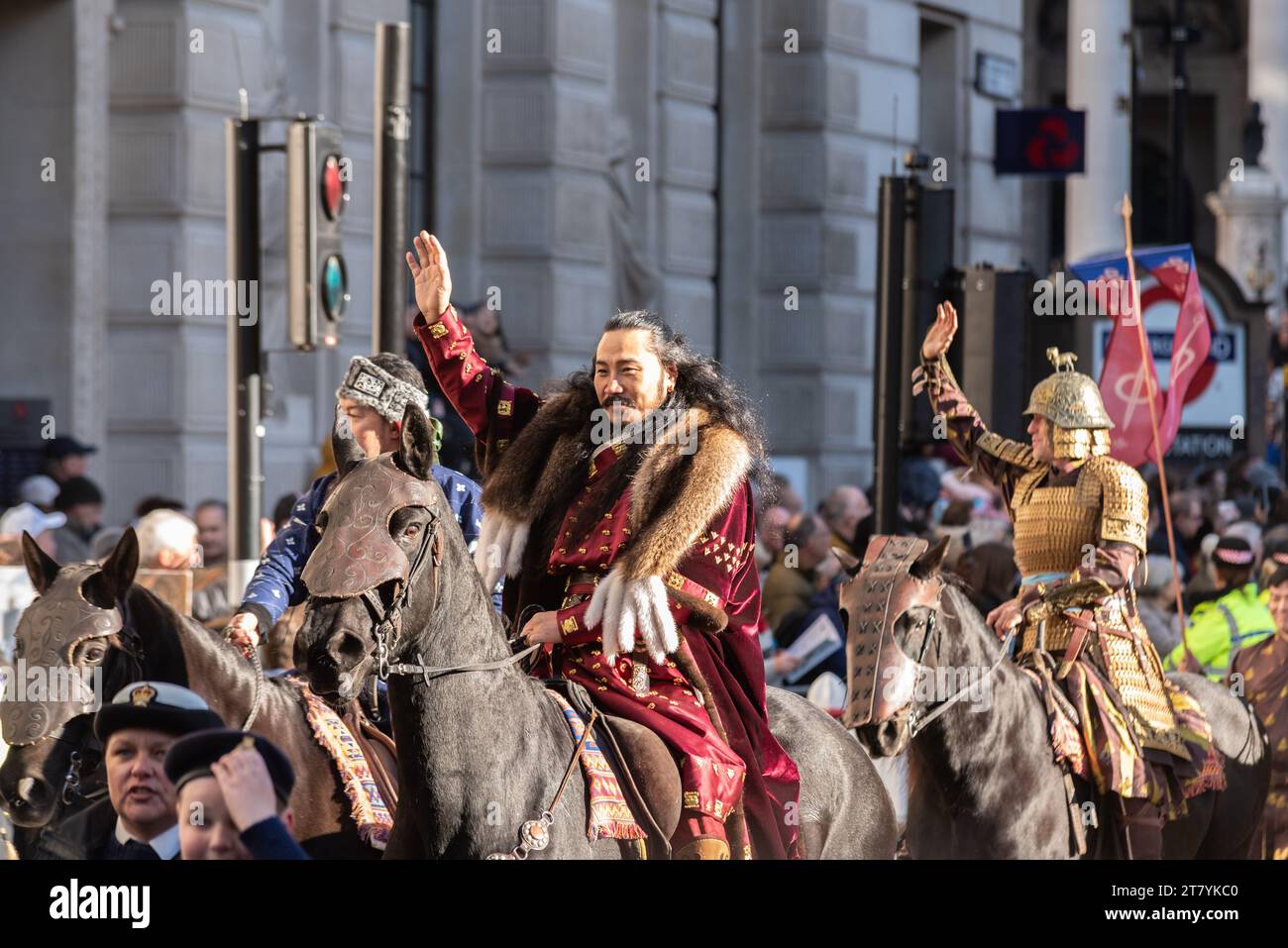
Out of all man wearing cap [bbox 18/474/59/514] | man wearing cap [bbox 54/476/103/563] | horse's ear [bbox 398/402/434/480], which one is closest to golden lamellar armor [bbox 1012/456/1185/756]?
horse's ear [bbox 398/402/434/480]

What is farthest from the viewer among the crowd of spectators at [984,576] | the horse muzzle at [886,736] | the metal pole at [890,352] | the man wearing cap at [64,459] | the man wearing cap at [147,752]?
the man wearing cap at [64,459]

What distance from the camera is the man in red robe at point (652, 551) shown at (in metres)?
5.69

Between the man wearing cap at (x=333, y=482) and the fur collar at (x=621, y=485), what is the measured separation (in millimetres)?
213

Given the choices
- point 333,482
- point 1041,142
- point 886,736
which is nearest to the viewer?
point 333,482

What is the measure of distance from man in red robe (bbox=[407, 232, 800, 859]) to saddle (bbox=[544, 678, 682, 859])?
55 mm

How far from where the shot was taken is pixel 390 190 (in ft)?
30.6

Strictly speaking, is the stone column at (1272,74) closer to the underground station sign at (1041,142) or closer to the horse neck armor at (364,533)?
the underground station sign at (1041,142)

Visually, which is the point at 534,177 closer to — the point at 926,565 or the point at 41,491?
the point at 41,491

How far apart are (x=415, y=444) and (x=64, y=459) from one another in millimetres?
7605

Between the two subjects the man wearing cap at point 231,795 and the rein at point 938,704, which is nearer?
the man wearing cap at point 231,795

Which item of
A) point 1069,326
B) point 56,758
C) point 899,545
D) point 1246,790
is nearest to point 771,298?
point 1069,326

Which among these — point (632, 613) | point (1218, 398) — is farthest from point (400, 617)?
point (1218, 398)

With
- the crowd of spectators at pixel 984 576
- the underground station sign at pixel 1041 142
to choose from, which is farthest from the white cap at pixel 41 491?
the underground station sign at pixel 1041 142
